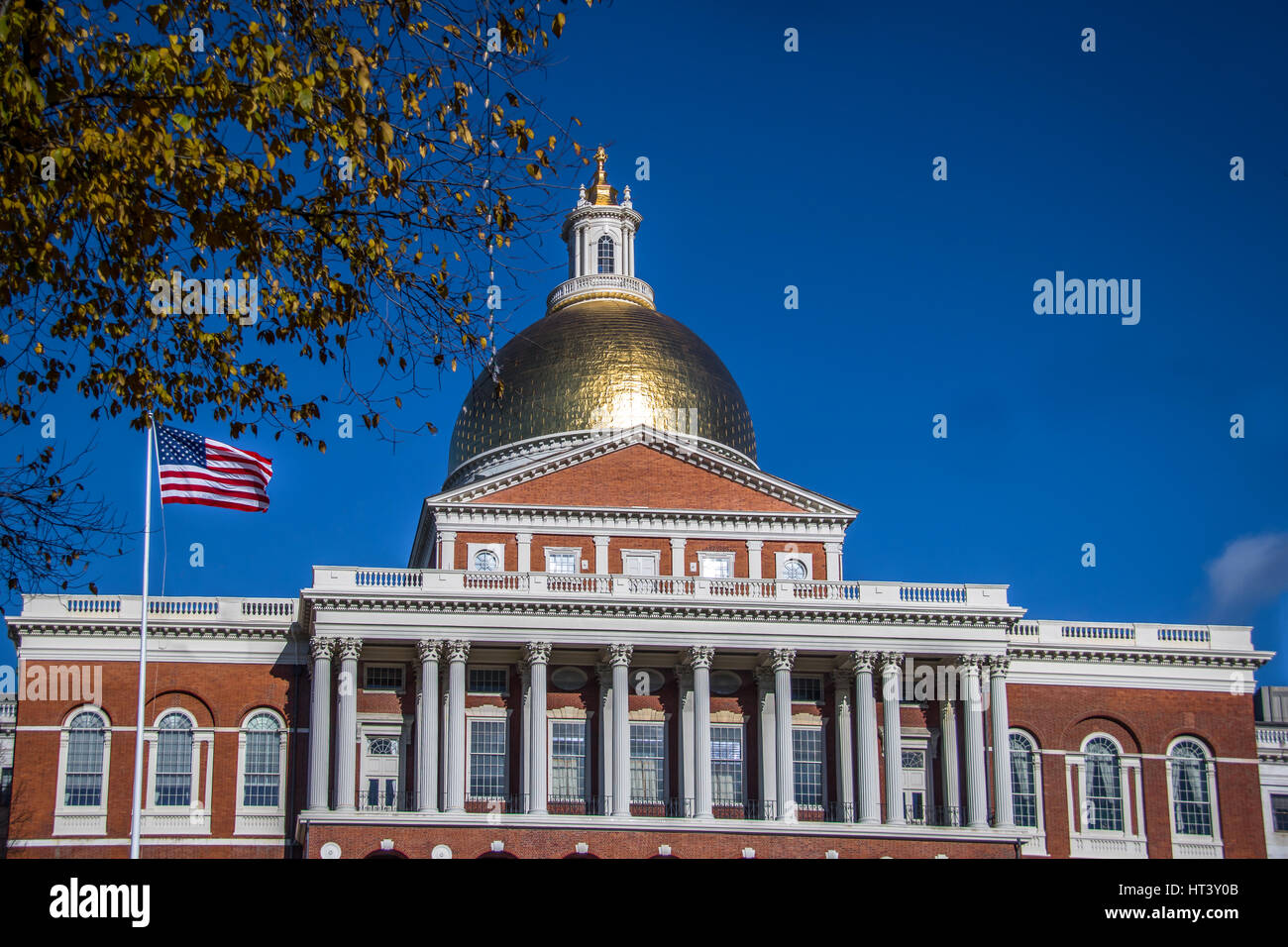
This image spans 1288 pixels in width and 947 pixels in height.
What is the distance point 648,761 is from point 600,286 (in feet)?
72.2

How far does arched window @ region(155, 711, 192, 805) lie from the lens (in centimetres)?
5028

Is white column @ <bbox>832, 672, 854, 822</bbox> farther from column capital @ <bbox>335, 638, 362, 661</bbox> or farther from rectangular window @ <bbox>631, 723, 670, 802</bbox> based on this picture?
column capital @ <bbox>335, 638, 362, 661</bbox>

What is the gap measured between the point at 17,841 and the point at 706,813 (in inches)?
789

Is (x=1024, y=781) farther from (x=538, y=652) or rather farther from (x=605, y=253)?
(x=605, y=253)

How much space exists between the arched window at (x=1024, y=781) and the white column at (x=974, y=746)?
338cm

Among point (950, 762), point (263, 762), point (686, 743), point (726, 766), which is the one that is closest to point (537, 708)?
point (686, 743)

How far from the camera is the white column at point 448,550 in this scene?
174 ft

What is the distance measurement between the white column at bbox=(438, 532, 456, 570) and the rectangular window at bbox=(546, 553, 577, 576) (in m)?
3.01

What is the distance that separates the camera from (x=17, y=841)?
48656 millimetres
